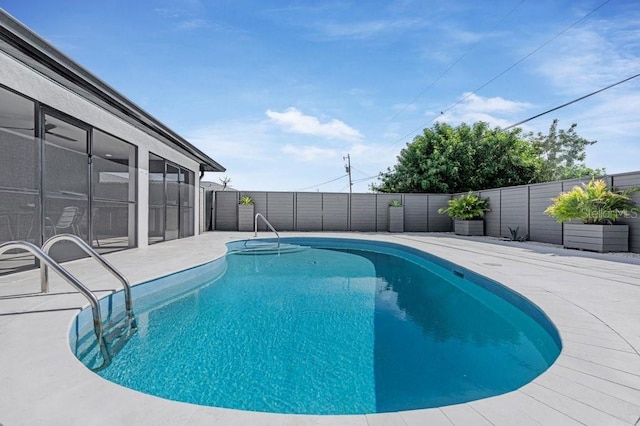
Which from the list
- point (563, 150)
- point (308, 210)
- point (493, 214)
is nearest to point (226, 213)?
point (308, 210)

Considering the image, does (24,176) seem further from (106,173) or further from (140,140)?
(140,140)

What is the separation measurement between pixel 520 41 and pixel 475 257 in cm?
1019

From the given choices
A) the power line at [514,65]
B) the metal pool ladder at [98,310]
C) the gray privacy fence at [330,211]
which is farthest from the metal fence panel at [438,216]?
the metal pool ladder at [98,310]

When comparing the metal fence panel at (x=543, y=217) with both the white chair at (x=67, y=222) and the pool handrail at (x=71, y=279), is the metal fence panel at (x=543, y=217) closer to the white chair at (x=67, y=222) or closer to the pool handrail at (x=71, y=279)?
the pool handrail at (x=71, y=279)

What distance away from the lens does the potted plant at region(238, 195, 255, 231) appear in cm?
1399

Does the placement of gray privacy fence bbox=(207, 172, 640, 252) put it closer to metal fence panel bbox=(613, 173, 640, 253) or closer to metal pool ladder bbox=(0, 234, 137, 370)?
metal fence panel bbox=(613, 173, 640, 253)

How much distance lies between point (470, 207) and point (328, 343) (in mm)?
11373

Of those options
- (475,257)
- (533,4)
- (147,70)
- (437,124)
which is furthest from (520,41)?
(147,70)

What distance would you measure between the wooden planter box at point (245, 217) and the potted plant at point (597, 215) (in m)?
10.6

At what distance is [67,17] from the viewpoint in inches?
227

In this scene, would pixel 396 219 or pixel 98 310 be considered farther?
pixel 396 219

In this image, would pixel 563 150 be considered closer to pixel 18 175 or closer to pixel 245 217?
pixel 245 217

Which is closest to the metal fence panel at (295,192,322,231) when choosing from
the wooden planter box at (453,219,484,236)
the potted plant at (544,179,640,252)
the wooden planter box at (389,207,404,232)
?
the wooden planter box at (389,207,404,232)

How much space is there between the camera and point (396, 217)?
14672 mm
